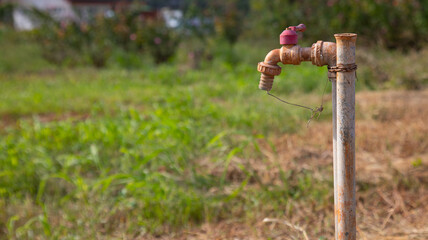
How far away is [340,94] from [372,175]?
1363 millimetres

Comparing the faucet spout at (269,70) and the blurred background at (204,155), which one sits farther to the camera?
the blurred background at (204,155)

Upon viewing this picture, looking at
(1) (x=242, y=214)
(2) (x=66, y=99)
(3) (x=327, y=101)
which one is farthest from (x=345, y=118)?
(2) (x=66, y=99)

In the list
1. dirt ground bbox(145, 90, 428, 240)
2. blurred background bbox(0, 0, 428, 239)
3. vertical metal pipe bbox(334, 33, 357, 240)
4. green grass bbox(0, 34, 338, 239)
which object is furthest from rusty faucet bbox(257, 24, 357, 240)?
green grass bbox(0, 34, 338, 239)

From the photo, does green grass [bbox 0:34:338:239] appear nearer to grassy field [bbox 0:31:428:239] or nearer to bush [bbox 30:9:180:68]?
grassy field [bbox 0:31:428:239]

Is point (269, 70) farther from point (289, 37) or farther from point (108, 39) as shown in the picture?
point (108, 39)

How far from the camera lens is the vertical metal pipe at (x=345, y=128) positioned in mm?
1282

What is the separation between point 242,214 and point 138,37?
6.37 metres

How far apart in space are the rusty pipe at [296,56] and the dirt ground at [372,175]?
730 millimetres

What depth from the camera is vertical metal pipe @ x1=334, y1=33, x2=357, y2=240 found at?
4.21ft

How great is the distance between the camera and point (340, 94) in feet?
4.26

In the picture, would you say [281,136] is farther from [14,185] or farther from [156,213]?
[14,185]

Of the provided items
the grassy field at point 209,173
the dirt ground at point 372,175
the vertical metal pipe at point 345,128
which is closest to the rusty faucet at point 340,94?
the vertical metal pipe at point 345,128

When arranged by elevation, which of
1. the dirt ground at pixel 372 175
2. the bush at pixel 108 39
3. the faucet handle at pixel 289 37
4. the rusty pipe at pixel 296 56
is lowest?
the dirt ground at pixel 372 175

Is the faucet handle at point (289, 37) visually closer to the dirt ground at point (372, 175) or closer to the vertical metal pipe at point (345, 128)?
the vertical metal pipe at point (345, 128)
